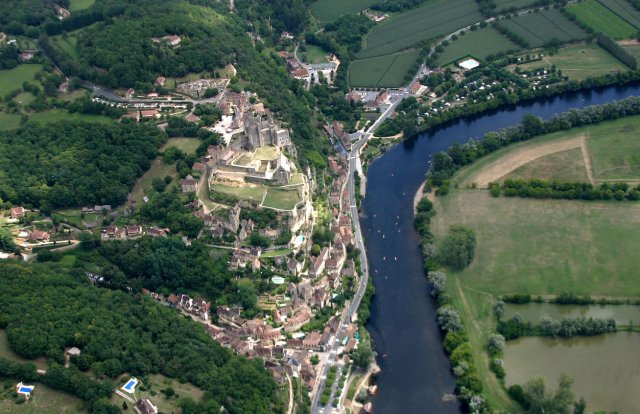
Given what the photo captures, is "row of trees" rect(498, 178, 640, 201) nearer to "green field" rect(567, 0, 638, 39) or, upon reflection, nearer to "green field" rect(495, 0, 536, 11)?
"green field" rect(567, 0, 638, 39)

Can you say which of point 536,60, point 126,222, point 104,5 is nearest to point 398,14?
point 536,60

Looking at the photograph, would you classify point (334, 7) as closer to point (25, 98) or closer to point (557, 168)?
point (25, 98)

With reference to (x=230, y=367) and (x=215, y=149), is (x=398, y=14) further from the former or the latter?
(x=230, y=367)

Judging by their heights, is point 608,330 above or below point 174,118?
below

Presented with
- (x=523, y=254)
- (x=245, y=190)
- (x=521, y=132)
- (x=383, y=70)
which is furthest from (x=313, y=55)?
(x=523, y=254)

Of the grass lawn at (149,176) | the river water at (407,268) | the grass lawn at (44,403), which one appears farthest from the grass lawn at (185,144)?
the grass lawn at (44,403)

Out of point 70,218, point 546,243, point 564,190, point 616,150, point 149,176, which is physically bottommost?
point 70,218

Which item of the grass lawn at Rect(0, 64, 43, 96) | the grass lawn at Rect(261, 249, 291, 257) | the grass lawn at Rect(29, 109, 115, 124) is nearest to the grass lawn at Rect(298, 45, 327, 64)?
the grass lawn at Rect(29, 109, 115, 124)
